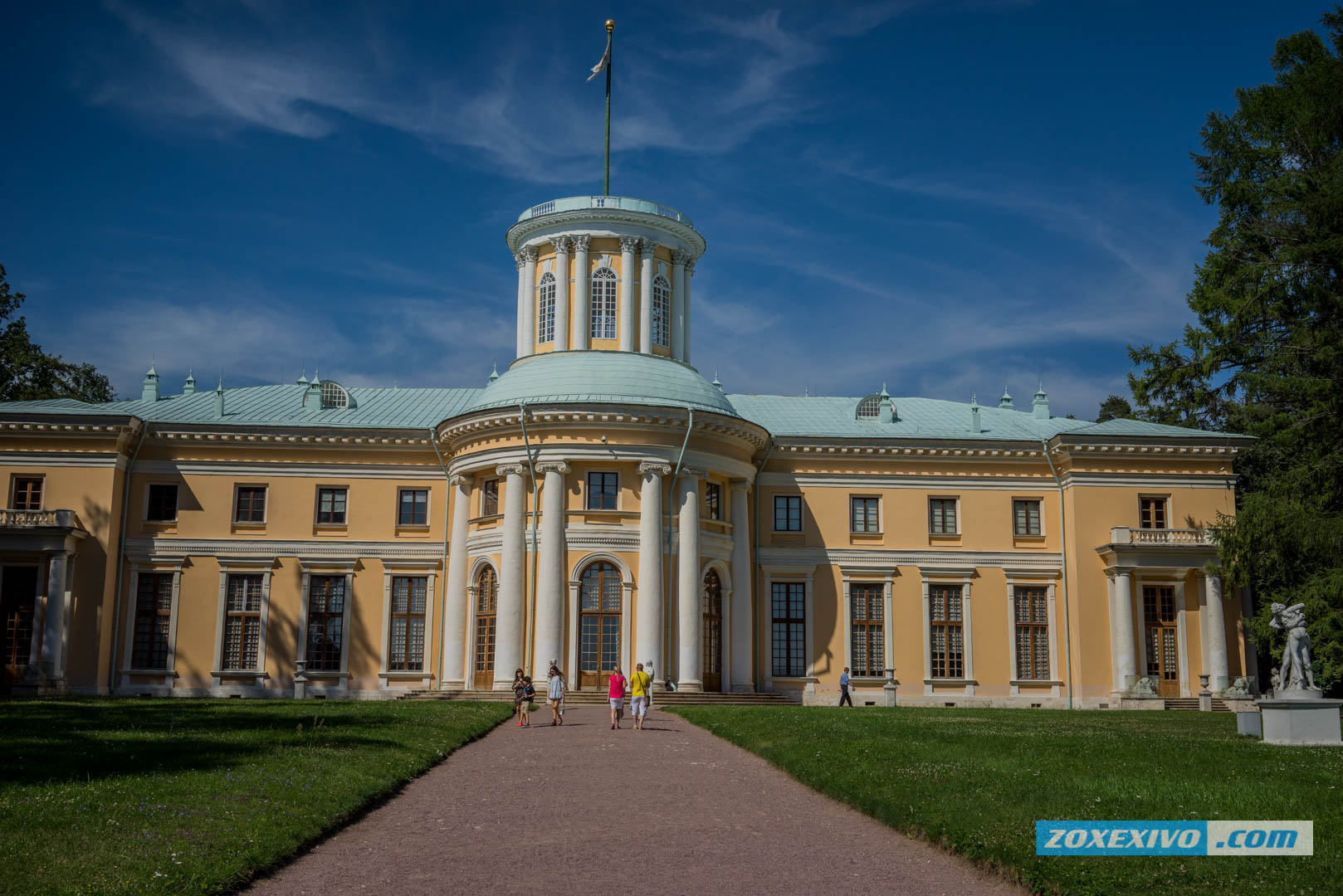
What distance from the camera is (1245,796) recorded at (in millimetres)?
13086

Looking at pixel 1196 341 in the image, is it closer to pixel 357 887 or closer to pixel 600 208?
pixel 600 208

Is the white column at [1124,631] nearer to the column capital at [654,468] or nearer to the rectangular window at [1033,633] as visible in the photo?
the rectangular window at [1033,633]

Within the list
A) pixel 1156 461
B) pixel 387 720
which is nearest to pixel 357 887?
pixel 387 720

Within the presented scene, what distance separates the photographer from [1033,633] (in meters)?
42.8

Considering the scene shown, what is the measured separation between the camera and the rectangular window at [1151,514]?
4244 centimetres

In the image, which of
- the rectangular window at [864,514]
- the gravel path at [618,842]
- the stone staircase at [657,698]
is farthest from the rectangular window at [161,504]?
the gravel path at [618,842]

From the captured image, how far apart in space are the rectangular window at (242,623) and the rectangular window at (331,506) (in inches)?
115

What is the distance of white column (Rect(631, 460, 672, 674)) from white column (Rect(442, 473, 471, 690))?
20.2 feet

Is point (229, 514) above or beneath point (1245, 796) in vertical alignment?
above

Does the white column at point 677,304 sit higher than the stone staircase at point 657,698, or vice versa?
the white column at point 677,304

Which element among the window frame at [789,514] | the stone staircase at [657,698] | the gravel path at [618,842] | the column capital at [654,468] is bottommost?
the gravel path at [618,842]

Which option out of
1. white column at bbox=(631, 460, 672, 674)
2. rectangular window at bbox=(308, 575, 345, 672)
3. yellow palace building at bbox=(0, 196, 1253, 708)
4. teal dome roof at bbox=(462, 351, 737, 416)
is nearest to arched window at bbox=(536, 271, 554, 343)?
yellow palace building at bbox=(0, 196, 1253, 708)

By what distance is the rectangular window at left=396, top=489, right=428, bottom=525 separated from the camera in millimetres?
42344

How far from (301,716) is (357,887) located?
1484cm
